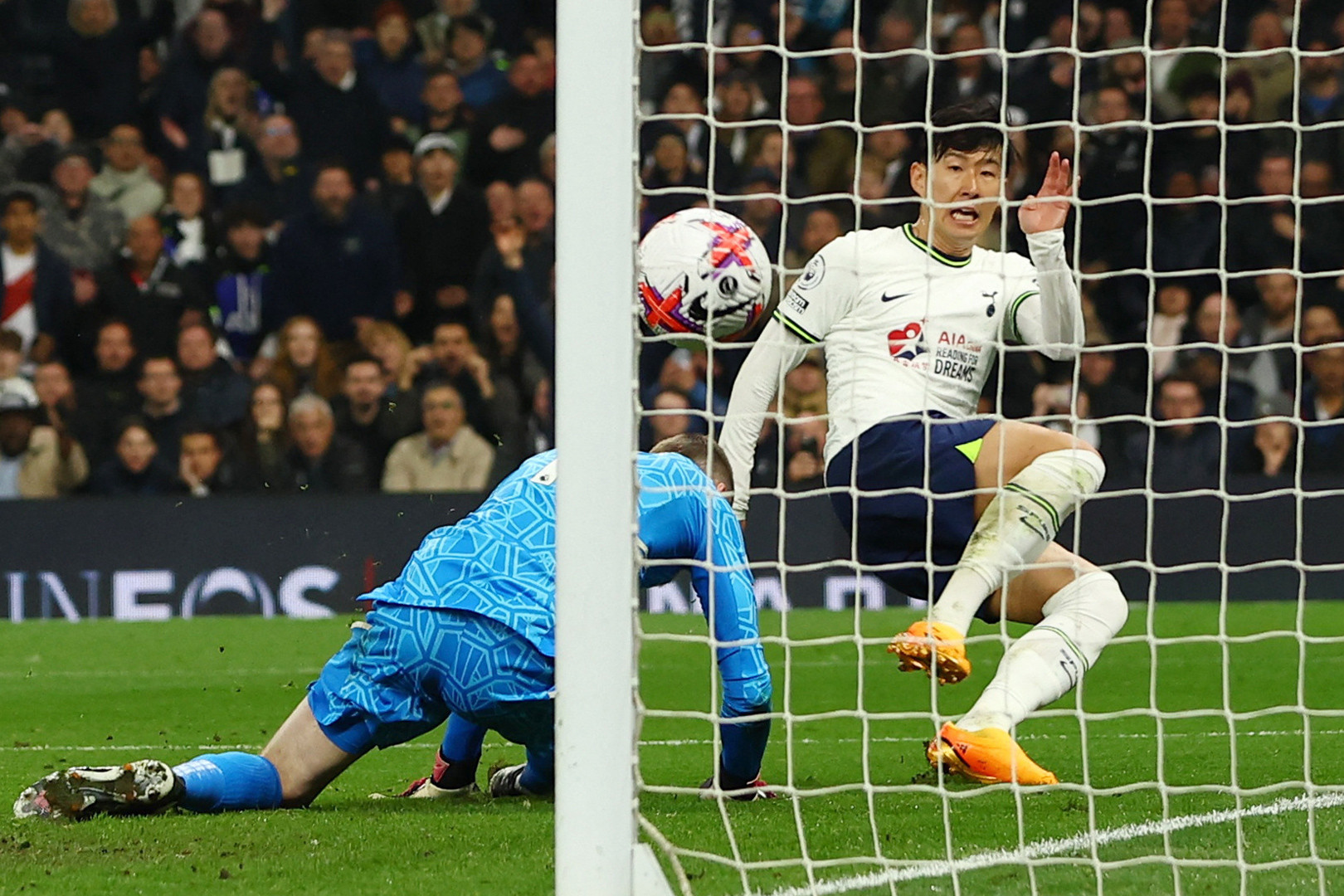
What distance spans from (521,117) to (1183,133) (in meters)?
3.72

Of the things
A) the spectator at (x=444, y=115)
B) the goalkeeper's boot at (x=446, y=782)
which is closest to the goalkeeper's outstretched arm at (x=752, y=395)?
the goalkeeper's boot at (x=446, y=782)

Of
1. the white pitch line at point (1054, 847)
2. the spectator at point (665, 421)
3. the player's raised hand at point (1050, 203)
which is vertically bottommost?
the white pitch line at point (1054, 847)

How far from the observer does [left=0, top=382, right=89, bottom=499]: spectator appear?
32.6ft

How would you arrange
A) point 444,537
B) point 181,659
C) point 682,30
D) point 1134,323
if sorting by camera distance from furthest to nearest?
point 682,30
point 1134,323
point 181,659
point 444,537

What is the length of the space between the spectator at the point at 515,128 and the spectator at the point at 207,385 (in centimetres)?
180

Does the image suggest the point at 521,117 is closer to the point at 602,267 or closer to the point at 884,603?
the point at 884,603

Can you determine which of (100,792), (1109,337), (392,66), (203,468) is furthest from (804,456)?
(100,792)

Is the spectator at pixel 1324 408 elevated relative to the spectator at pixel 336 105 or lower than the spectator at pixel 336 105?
lower

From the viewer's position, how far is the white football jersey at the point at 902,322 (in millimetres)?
4770

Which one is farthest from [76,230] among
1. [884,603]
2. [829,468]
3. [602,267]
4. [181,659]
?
[602,267]

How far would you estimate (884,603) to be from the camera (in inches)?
378

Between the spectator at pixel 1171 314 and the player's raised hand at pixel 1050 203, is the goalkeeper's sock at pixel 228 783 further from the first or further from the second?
the spectator at pixel 1171 314

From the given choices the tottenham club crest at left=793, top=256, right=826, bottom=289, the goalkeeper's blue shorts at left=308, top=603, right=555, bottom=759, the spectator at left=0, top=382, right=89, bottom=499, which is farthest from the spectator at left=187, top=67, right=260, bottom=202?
the goalkeeper's blue shorts at left=308, top=603, right=555, bottom=759

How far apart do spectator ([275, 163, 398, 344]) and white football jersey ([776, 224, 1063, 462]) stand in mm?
5925
